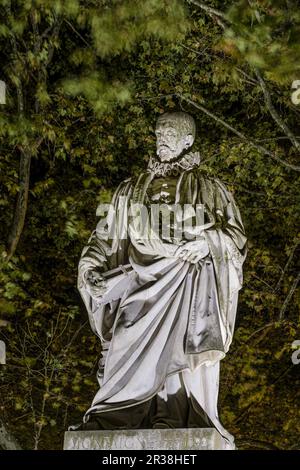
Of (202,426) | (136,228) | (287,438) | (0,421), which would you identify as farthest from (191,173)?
(287,438)

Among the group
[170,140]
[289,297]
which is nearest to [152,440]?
[170,140]

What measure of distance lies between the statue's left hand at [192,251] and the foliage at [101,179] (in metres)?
6.25

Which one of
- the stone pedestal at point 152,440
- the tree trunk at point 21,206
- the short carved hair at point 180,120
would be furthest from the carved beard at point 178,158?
the tree trunk at point 21,206

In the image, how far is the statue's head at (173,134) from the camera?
340 inches

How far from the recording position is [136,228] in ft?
27.3

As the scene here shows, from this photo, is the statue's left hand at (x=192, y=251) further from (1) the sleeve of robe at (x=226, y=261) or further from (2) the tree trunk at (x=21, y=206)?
(2) the tree trunk at (x=21, y=206)

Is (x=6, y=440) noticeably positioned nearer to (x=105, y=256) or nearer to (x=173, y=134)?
(x=105, y=256)

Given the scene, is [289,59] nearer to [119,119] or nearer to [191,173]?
[191,173]

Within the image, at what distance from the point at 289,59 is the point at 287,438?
8.42m

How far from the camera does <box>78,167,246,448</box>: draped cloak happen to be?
7.84 m

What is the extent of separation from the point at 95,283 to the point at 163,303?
20.8 inches

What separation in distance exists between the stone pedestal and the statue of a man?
171 millimetres

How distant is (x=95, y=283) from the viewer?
26.9 ft

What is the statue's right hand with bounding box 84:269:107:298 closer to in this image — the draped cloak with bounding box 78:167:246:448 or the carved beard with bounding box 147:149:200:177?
the draped cloak with bounding box 78:167:246:448
